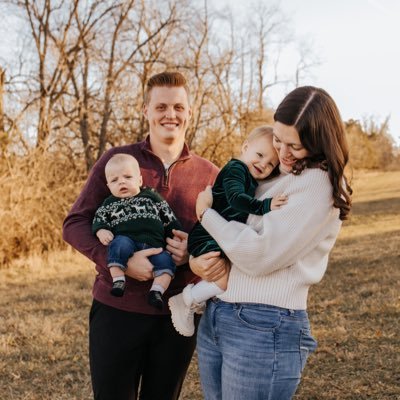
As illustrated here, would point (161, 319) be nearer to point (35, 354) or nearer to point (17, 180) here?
point (35, 354)

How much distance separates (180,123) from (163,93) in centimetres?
17

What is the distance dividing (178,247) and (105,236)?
0.35 meters

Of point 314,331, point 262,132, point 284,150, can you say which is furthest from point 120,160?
point 314,331

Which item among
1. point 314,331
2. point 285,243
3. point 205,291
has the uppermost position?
point 285,243

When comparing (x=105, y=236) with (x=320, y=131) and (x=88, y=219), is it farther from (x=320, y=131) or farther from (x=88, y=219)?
(x=320, y=131)

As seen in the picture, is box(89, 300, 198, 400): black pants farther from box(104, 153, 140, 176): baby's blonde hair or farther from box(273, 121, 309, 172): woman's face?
box(273, 121, 309, 172): woman's face

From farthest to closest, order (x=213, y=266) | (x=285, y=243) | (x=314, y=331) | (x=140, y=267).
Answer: (x=314, y=331), (x=140, y=267), (x=213, y=266), (x=285, y=243)

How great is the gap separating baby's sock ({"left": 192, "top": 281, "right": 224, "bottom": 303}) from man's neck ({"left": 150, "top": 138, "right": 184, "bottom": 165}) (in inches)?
30.1

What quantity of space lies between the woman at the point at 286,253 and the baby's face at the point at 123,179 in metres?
0.67

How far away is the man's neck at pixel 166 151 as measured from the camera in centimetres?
263

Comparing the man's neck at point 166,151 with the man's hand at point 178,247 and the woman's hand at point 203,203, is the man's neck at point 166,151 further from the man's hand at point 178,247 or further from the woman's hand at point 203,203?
the woman's hand at point 203,203

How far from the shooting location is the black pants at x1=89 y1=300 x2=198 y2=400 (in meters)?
2.45

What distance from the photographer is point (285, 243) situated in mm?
1778

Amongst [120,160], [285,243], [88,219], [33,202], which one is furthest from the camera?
[33,202]
